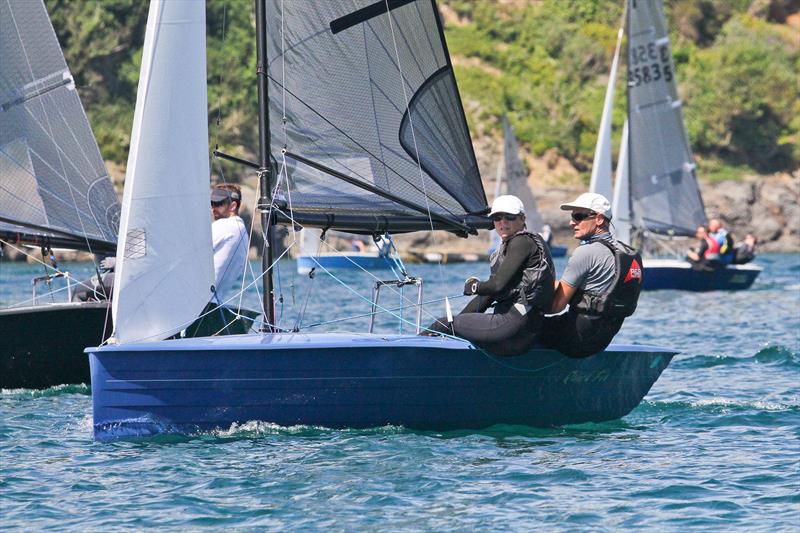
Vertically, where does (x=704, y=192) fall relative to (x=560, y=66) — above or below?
below

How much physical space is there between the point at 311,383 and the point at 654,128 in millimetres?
24411

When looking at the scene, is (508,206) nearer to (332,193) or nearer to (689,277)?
(332,193)

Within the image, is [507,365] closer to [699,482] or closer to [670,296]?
[699,482]

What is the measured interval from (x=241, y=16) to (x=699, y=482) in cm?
5155

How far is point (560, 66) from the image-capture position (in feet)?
206

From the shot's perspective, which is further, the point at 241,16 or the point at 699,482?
the point at 241,16

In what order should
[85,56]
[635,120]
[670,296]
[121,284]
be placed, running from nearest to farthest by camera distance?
[121,284], [670,296], [635,120], [85,56]

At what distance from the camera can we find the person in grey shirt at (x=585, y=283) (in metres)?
10.0

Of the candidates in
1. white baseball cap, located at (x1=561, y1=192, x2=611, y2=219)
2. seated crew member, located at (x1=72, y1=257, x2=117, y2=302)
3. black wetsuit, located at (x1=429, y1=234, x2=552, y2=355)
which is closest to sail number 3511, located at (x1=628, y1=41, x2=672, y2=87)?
seated crew member, located at (x1=72, y1=257, x2=117, y2=302)

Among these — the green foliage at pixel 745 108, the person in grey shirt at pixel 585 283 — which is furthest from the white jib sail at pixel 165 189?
the green foliage at pixel 745 108

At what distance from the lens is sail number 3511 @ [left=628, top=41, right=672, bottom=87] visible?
107ft

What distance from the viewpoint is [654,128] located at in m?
32.9

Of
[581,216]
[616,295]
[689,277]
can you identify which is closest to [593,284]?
[616,295]

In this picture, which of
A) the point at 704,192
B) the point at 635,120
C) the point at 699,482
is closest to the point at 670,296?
the point at 635,120
